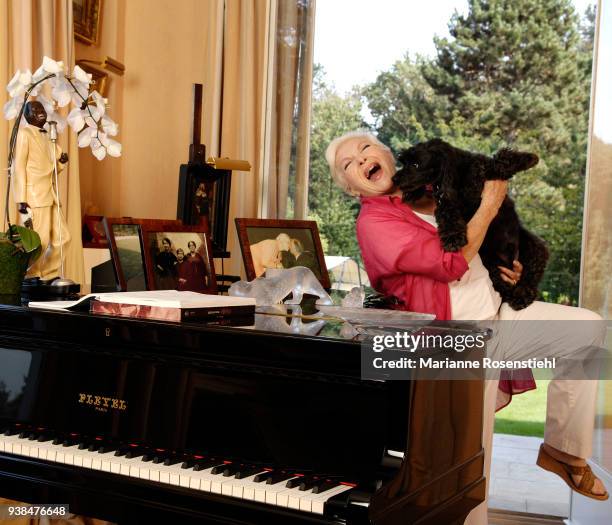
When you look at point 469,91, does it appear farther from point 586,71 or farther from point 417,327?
point 417,327

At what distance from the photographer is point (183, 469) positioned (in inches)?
58.4

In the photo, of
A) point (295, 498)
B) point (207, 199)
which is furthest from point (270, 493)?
point (207, 199)

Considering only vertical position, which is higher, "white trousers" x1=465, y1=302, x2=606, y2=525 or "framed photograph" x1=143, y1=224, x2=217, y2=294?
"framed photograph" x1=143, y1=224, x2=217, y2=294

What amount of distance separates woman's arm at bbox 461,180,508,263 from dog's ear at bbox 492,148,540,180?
30mm

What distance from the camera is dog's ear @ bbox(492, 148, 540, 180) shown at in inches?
86.4

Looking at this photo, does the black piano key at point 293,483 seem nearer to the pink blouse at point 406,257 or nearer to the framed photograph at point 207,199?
the pink blouse at point 406,257

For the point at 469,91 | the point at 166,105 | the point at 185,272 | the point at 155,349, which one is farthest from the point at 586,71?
the point at 155,349

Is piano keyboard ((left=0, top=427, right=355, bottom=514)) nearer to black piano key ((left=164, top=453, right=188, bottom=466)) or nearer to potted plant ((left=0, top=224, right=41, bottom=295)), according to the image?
black piano key ((left=164, top=453, right=188, bottom=466))

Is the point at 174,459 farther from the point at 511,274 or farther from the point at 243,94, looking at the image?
the point at 243,94

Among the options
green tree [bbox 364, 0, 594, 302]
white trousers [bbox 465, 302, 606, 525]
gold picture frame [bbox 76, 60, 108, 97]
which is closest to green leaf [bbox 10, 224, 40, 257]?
white trousers [bbox 465, 302, 606, 525]

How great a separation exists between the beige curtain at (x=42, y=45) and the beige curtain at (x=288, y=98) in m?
1.07

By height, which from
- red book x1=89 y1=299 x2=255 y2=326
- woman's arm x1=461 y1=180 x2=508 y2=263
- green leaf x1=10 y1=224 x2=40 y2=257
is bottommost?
red book x1=89 y1=299 x2=255 y2=326

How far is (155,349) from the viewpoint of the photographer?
160 centimetres

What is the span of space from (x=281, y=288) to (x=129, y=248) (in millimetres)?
470
